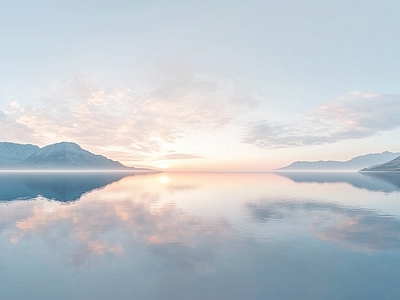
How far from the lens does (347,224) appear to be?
161 feet

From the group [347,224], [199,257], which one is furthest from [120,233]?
[347,224]

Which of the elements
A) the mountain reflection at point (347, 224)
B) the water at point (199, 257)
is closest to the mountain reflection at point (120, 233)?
the water at point (199, 257)

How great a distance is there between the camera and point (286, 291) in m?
23.1

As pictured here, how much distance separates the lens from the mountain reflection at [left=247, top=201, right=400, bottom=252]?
122 ft

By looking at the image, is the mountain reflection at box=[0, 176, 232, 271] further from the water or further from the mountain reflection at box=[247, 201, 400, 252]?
the mountain reflection at box=[247, 201, 400, 252]

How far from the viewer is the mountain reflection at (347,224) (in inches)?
1465

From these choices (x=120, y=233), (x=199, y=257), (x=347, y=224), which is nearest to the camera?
(x=199, y=257)

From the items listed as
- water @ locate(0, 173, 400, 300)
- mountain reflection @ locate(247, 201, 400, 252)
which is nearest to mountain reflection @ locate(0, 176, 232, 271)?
water @ locate(0, 173, 400, 300)

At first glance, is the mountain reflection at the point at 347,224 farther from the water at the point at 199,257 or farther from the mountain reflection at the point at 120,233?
the mountain reflection at the point at 120,233

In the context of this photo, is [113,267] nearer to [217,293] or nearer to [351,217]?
[217,293]

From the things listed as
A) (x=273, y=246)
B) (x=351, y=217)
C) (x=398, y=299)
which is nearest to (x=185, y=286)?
(x=273, y=246)

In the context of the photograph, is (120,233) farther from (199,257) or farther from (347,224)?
(347,224)

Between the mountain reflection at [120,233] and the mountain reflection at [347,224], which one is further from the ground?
the mountain reflection at [120,233]

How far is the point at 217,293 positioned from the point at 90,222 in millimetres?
37377
